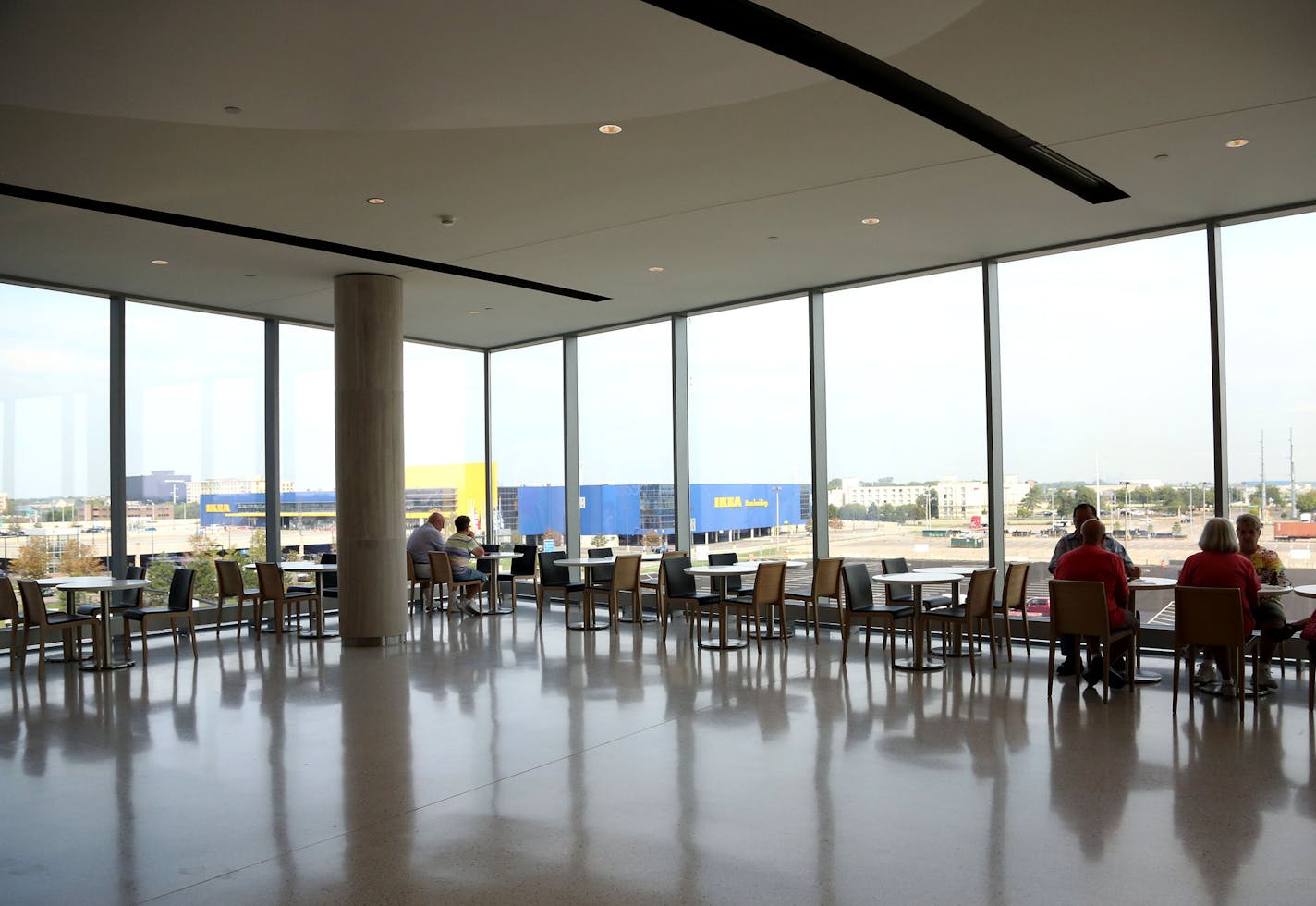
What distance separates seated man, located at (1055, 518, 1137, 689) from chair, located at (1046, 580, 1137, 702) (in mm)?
73

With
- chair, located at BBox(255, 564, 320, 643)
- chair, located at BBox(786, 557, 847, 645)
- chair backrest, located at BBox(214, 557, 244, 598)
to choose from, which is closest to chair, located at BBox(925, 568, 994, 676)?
chair, located at BBox(786, 557, 847, 645)

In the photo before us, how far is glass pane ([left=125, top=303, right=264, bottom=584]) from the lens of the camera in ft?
36.9

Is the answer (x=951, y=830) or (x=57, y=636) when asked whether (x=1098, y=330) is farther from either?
(x=57, y=636)

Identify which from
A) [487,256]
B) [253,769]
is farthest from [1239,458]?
[253,769]

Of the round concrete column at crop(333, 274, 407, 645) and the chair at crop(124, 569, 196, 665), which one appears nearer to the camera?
the chair at crop(124, 569, 196, 665)

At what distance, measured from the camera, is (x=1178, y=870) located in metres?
3.81

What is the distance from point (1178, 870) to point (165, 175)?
7.26 meters

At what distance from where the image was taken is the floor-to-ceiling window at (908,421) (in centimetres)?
1027

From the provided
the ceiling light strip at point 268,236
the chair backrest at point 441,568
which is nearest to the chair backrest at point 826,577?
the ceiling light strip at point 268,236

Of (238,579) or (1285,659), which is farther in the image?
(238,579)

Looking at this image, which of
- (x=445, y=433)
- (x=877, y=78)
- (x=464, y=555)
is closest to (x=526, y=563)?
(x=464, y=555)

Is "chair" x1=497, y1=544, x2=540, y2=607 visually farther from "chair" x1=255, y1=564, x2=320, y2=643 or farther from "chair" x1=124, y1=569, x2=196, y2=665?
"chair" x1=124, y1=569, x2=196, y2=665

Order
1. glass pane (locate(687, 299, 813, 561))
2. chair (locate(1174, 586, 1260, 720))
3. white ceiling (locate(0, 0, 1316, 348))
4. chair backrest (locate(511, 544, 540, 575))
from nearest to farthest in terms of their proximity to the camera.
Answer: white ceiling (locate(0, 0, 1316, 348)), chair (locate(1174, 586, 1260, 720)), glass pane (locate(687, 299, 813, 561)), chair backrest (locate(511, 544, 540, 575))

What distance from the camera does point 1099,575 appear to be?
718 centimetres
